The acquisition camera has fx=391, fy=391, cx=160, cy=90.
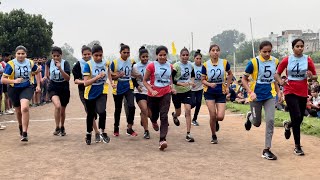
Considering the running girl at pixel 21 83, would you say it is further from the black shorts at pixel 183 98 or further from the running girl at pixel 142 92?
the black shorts at pixel 183 98

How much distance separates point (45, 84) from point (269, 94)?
43.4ft

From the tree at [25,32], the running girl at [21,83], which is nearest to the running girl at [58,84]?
the running girl at [21,83]

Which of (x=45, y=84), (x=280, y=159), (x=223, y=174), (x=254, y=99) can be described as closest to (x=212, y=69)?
(x=254, y=99)

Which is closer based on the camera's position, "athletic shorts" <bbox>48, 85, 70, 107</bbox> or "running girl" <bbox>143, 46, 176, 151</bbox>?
Result: "running girl" <bbox>143, 46, 176, 151</bbox>

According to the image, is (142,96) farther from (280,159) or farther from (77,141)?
(280,159)

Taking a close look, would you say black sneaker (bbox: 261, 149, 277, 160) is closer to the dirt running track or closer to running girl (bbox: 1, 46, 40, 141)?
the dirt running track

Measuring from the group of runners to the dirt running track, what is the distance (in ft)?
1.08

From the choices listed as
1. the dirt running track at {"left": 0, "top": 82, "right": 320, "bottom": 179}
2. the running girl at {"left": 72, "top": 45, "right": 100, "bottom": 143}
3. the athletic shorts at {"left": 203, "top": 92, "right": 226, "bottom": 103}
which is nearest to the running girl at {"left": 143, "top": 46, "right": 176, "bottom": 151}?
the dirt running track at {"left": 0, "top": 82, "right": 320, "bottom": 179}

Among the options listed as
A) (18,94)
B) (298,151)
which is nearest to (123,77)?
(18,94)

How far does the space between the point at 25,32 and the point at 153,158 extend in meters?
37.6

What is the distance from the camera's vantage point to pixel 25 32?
41.1 meters

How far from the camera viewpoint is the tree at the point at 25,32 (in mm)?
41062

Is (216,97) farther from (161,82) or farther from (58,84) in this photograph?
(58,84)

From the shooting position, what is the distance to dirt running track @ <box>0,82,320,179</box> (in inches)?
235
